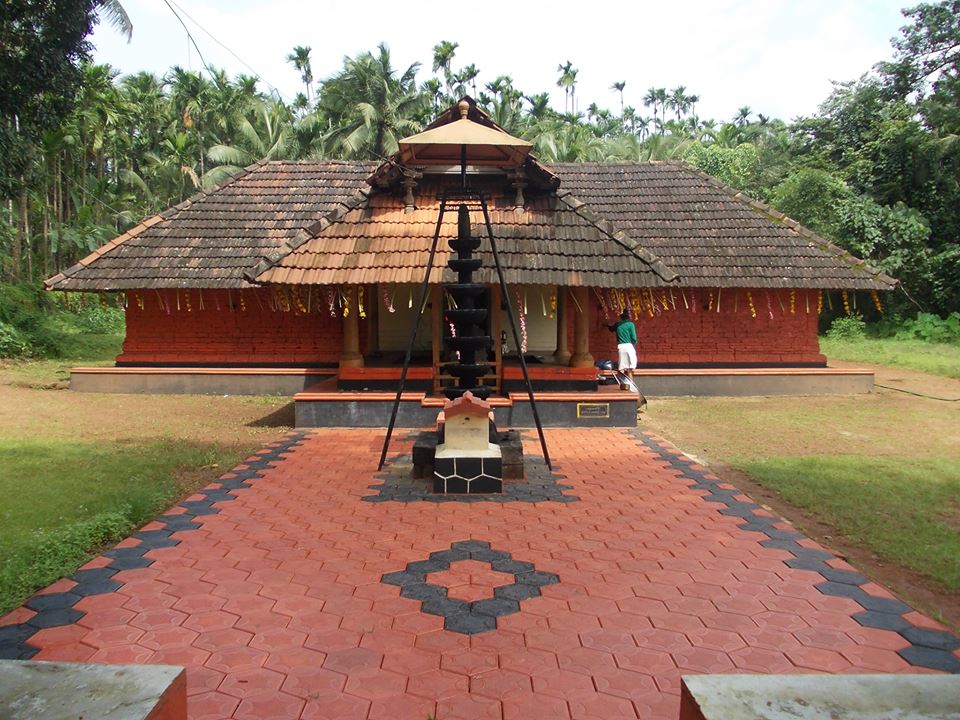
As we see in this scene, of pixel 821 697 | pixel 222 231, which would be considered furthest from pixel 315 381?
pixel 821 697

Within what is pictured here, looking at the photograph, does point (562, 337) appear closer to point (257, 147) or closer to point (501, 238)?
point (501, 238)

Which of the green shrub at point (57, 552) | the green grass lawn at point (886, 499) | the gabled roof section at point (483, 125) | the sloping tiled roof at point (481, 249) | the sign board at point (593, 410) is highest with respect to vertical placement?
the gabled roof section at point (483, 125)

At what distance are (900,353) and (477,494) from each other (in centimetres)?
1586

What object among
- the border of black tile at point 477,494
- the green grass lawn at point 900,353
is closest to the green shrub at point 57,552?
the border of black tile at point 477,494

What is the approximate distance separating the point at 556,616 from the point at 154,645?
222cm

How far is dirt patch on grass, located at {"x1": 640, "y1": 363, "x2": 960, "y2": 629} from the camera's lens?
4.87 meters

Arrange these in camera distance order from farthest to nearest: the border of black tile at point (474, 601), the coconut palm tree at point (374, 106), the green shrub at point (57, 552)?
the coconut palm tree at point (374, 106) → the green shrub at point (57, 552) → the border of black tile at point (474, 601)

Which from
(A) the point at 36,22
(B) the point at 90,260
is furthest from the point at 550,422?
(B) the point at 90,260

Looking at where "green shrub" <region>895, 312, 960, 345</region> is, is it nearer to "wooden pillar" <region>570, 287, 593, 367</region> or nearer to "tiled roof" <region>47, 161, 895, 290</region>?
"tiled roof" <region>47, 161, 895, 290</region>

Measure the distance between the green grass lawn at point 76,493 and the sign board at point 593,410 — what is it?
4.79 metres

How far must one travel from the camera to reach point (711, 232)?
1395 centimetres

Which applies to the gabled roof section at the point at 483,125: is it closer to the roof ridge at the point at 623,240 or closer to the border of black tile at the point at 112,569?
the roof ridge at the point at 623,240

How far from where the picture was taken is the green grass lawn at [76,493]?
451 cm

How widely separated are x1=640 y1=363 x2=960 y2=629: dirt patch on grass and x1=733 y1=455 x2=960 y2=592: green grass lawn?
0.11 meters
